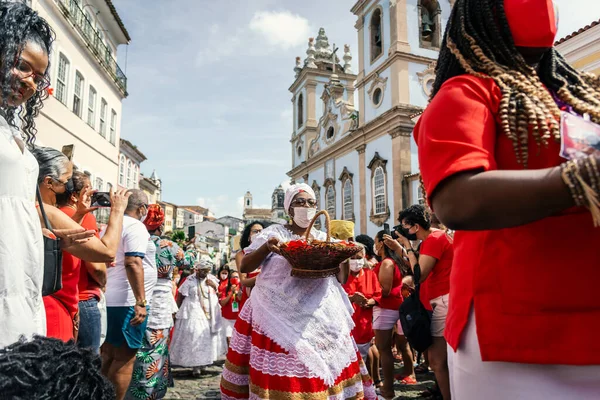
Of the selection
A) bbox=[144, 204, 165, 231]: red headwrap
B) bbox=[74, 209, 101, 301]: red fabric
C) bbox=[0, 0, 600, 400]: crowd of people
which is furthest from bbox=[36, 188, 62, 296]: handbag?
bbox=[144, 204, 165, 231]: red headwrap

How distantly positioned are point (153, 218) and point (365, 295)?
9.14ft

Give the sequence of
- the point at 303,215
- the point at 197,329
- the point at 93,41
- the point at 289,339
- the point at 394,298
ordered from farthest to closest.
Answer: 1. the point at 93,41
2. the point at 197,329
3. the point at 394,298
4. the point at 303,215
5. the point at 289,339

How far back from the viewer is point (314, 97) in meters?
32.9

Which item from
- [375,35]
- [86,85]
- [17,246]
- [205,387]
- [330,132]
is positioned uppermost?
[375,35]

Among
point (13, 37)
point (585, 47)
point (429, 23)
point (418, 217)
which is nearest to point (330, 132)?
point (429, 23)

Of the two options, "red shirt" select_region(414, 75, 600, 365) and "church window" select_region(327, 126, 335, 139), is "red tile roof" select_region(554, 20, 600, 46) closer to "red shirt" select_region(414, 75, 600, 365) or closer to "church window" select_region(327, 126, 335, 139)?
"red shirt" select_region(414, 75, 600, 365)

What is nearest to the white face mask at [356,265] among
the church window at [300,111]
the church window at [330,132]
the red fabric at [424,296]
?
the red fabric at [424,296]

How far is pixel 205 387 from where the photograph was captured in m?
6.00

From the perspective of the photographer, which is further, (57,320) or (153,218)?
(153,218)

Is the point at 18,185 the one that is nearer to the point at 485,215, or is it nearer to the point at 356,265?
the point at 485,215

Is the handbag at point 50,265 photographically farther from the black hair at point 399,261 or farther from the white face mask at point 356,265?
the white face mask at point 356,265

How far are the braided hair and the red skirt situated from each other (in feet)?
7.71

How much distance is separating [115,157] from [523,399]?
63.9ft

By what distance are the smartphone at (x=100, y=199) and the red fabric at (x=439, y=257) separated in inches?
107
